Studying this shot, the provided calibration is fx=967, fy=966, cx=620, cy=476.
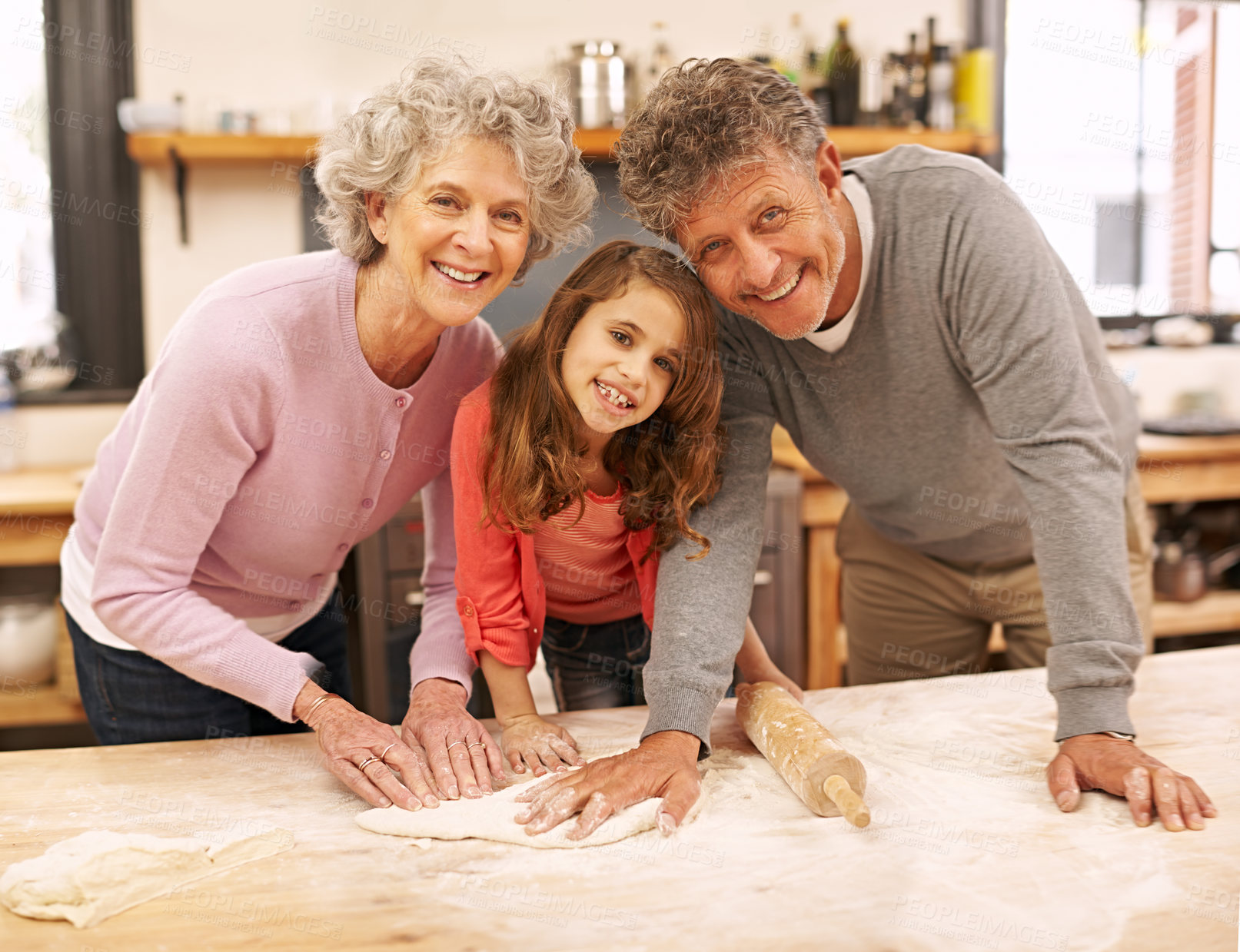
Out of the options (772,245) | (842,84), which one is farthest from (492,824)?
(842,84)

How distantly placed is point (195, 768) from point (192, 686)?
0.24 metres

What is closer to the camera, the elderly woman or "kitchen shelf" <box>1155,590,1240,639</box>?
the elderly woman

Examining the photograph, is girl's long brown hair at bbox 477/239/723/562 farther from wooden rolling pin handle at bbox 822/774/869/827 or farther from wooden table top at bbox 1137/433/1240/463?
wooden table top at bbox 1137/433/1240/463

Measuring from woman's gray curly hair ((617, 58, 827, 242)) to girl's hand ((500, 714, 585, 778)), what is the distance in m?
0.62

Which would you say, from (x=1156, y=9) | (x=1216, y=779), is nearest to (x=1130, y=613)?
(x=1216, y=779)

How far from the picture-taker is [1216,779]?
1.07 meters

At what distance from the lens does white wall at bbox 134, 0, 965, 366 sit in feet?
8.87

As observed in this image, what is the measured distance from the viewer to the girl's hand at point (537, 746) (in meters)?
1.11

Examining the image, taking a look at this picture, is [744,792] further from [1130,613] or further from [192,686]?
[192,686]

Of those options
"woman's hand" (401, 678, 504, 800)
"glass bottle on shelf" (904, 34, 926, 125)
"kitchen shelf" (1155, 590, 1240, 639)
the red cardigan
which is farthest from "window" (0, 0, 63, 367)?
"kitchen shelf" (1155, 590, 1240, 639)

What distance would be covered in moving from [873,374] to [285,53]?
2.21 m

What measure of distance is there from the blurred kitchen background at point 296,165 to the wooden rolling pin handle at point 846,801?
4.96 ft

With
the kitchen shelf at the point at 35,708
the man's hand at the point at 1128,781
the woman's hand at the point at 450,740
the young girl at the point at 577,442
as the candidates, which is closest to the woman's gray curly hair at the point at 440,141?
the young girl at the point at 577,442

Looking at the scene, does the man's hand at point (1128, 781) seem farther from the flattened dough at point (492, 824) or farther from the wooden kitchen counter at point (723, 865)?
the flattened dough at point (492, 824)
